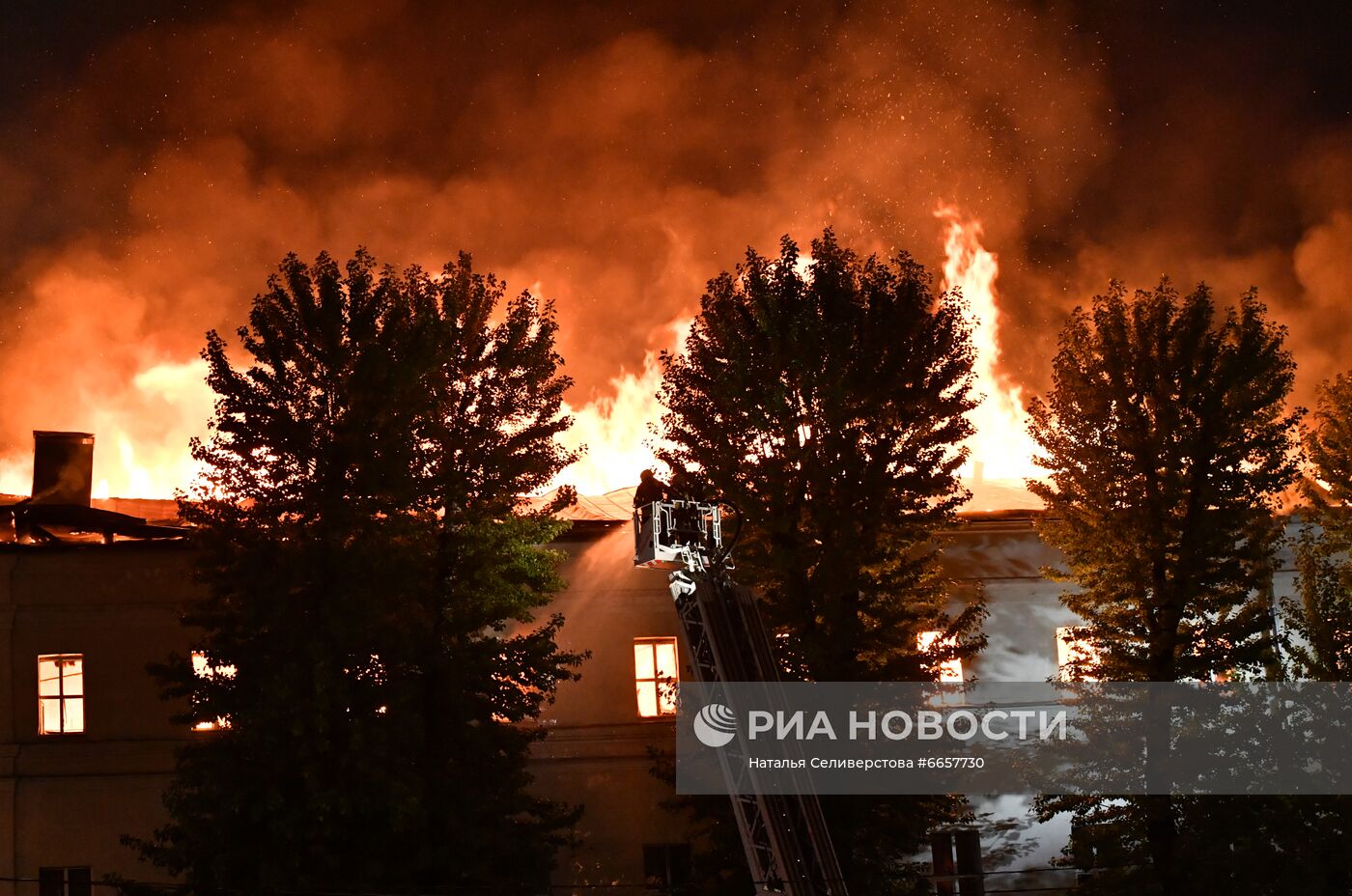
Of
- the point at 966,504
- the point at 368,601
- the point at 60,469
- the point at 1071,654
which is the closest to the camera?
the point at 368,601

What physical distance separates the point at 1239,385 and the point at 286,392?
51.5ft

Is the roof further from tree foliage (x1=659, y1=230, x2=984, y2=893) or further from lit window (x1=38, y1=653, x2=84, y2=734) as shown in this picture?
lit window (x1=38, y1=653, x2=84, y2=734)

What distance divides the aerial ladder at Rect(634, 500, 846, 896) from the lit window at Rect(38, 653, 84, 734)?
11919 mm

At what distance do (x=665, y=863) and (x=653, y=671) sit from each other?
3393 mm

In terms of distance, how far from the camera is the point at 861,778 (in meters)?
20.8

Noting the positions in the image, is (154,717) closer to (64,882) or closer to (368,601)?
(64,882)

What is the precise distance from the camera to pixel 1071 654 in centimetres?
2536

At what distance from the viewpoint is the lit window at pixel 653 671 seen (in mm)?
24609

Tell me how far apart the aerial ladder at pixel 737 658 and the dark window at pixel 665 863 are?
6074 millimetres

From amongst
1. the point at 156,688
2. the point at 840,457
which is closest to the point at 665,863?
the point at 840,457

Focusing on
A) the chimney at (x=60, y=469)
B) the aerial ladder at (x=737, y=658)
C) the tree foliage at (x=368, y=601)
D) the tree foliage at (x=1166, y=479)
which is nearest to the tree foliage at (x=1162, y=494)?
the tree foliage at (x=1166, y=479)

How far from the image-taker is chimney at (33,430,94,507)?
84.2ft

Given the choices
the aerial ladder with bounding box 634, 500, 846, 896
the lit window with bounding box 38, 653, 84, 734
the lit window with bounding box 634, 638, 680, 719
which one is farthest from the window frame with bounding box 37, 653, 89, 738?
the aerial ladder with bounding box 634, 500, 846, 896

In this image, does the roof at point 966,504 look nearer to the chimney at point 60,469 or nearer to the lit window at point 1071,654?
the lit window at point 1071,654
